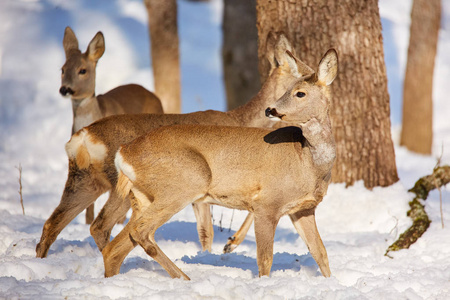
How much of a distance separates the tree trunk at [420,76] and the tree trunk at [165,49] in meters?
4.93

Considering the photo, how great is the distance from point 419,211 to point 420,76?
7.03 m

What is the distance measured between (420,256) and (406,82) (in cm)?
817

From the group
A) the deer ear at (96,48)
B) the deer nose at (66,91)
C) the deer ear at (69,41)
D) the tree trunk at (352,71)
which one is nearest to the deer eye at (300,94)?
the tree trunk at (352,71)

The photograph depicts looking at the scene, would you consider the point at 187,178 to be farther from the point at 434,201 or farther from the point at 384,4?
the point at 384,4

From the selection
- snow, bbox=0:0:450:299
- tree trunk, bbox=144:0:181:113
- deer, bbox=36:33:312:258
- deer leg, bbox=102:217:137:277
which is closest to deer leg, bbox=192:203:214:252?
snow, bbox=0:0:450:299

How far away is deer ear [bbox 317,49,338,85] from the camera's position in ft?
16.6

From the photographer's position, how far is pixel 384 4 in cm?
2506

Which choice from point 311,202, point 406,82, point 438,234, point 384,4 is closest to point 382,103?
point 438,234

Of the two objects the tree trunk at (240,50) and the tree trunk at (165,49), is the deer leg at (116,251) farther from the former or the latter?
the tree trunk at (240,50)

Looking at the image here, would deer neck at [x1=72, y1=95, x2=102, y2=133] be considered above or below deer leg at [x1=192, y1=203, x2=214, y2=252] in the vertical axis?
above

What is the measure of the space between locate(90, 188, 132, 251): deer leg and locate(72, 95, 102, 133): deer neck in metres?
2.15

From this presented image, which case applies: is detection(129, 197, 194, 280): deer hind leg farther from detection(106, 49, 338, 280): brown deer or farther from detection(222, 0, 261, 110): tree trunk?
detection(222, 0, 261, 110): tree trunk

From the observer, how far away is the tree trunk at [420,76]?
13.2 m

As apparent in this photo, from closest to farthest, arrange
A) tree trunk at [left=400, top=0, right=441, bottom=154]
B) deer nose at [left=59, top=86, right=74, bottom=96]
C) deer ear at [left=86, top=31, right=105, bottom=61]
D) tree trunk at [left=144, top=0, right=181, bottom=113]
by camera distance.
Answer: deer nose at [left=59, top=86, right=74, bottom=96] → deer ear at [left=86, top=31, right=105, bottom=61] → tree trunk at [left=144, top=0, right=181, bottom=113] → tree trunk at [left=400, top=0, right=441, bottom=154]
